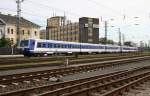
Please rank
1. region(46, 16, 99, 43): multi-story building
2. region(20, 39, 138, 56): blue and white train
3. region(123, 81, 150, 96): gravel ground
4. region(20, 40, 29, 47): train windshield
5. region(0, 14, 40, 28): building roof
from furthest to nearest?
region(46, 16, 99, 43): multi-story building < region(0, 14, 40, 28): building roof < region(20, 40, 29, 47): train windshield < region(20, 39, 138, 56): blue and white train < region(123, 81, 150, 96): gravel ground

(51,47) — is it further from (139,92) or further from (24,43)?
(139,92)

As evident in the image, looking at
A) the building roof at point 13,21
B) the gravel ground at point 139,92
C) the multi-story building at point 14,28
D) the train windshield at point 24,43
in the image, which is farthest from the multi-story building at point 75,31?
the gravel ground at point 139,92

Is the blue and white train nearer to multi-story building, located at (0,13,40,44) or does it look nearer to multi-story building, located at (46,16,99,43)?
multi-story building, located at (0,13,40,44)

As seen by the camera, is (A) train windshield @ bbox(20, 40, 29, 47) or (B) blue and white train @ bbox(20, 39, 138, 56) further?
(A) train windshield @ bbox(20, 40, 29, 47)

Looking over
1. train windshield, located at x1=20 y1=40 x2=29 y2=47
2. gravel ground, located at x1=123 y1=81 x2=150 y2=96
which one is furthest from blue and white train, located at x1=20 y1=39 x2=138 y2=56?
gravel ground, located at x1=123 y1=81 x2=150 y2=96

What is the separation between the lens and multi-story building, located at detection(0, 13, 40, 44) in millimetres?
82812

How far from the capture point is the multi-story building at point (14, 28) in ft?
272

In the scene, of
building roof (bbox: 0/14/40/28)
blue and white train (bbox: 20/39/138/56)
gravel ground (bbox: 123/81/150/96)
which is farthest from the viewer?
building roof (bbox: 0/14/40/28)

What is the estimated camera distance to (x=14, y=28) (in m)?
88.2

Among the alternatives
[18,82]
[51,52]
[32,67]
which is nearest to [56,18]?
[51,52]

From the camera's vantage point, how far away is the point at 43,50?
47.2 meters

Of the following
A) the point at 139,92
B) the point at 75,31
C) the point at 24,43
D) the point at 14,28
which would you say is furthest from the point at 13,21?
the point at 139,92

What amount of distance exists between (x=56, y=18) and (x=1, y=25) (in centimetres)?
5883

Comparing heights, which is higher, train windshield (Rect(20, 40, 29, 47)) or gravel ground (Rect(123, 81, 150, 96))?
train windshield (Rect(20, 40, 29, 47))
